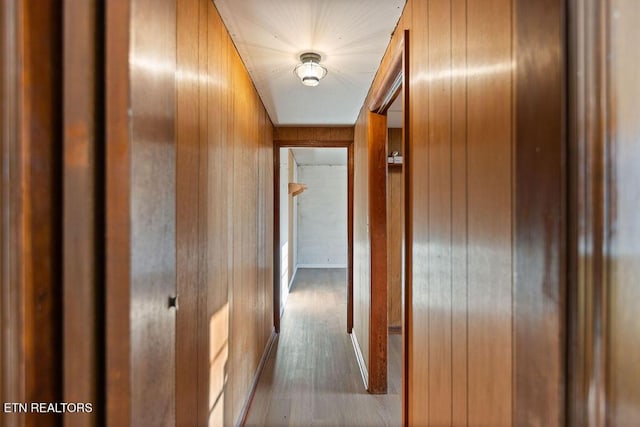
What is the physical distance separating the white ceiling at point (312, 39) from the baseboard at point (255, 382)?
2225mm

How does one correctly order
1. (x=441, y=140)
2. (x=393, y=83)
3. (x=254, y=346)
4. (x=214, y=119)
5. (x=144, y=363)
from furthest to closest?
(x=254, y=346) → (x=393, y=83) → (x=214, y=119) → (x=441, y=140) → (x=144, y=363)

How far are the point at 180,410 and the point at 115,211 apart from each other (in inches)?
30.9

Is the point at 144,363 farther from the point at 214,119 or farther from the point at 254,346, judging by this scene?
the point at 254,346

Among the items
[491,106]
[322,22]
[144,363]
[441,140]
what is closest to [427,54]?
[441,140]

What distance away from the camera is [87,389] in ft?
1.88

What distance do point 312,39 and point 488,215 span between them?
4.67ft

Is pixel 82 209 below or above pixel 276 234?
above

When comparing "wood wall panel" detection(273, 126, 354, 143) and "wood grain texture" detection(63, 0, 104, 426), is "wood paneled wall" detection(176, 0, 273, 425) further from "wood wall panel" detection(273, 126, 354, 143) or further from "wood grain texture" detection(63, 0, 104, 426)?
A: "wood wall panel" detection(273, 126, 354, 143)

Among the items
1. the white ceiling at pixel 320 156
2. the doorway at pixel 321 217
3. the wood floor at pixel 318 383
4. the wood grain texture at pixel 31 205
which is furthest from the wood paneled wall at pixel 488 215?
the doorway at pixel 321 217

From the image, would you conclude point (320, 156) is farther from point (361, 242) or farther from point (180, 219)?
point (180, 219)

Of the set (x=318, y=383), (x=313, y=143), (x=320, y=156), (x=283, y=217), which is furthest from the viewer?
(x=320, y=156)

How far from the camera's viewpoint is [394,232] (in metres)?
3.62

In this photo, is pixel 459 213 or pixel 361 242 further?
pixel 361 242
